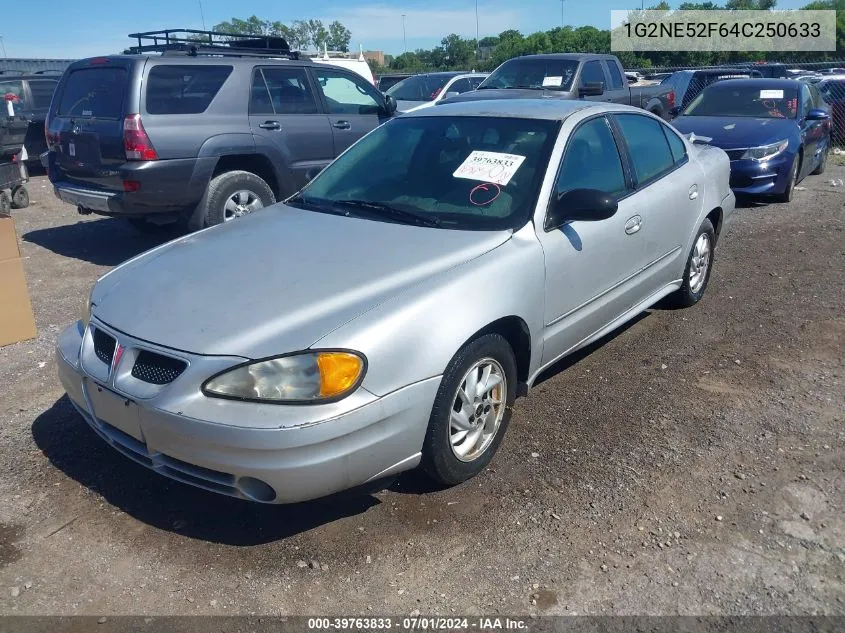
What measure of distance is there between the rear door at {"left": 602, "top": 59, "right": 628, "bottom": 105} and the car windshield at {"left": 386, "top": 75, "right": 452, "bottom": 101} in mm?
3691

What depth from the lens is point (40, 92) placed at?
44.0 ft

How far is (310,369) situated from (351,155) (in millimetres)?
2188

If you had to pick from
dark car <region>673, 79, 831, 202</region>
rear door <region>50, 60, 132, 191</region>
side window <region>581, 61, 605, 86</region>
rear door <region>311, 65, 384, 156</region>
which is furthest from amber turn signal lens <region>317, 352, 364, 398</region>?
side window <region>581, 61, 605, 86</region>

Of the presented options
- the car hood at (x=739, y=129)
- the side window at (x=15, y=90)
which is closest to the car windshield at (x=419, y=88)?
the car hood at (x=739, y=129)

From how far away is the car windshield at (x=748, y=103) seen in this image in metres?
10.1

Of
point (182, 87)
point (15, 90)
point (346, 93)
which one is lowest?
point (346, 93)

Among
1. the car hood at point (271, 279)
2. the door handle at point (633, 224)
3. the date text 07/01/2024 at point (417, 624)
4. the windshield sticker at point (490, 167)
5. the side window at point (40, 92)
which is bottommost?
the date text 07/01/2024 at point (417, 624)

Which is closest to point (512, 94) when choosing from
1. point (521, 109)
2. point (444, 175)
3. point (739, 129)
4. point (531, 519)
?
point (739, 129)

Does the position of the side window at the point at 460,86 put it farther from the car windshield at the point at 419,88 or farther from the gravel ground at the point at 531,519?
the gravel ground at the point at 531,519

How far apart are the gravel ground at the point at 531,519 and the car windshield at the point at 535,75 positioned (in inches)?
305

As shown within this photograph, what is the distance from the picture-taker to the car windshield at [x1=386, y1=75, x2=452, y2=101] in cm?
1527

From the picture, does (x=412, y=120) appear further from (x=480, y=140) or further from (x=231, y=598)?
(x=231, y=598)

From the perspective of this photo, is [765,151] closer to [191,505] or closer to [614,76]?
[614,76]

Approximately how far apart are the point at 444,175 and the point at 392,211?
37 centimetres
